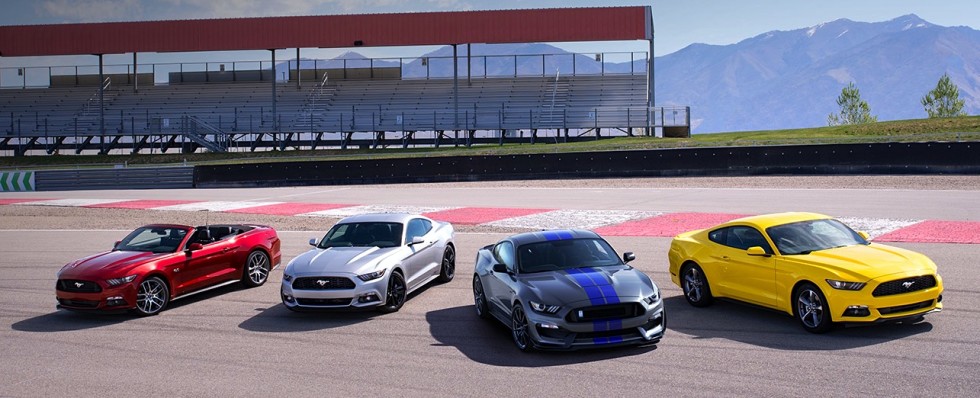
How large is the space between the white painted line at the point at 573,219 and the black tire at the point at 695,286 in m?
8.60

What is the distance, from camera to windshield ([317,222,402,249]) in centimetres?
1323

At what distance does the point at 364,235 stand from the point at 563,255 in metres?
3.67

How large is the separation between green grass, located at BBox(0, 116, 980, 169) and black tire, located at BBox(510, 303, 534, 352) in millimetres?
26027

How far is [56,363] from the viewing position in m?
9.96

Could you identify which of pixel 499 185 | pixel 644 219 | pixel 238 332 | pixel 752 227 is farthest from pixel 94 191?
pixel 752 227

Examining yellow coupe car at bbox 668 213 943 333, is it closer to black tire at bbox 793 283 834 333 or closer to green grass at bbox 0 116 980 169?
black tire at bbox 793 283 834 333

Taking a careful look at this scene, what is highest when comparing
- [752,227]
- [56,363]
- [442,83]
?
[442,83]

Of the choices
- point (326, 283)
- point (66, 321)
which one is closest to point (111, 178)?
point (66, 321)

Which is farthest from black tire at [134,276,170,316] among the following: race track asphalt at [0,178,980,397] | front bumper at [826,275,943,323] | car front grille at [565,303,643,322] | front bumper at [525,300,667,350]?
front bumper at [826,275,943,323]

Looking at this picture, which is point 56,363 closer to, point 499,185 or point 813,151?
point 499,185

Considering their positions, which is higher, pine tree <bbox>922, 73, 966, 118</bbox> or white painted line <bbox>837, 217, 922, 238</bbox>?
pine tree <bbox>922, 73, 966, 118</bbox>

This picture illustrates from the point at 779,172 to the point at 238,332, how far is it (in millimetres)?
24968

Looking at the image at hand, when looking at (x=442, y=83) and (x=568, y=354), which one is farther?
(x=442, y=83)

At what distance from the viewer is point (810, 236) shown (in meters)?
11.1
